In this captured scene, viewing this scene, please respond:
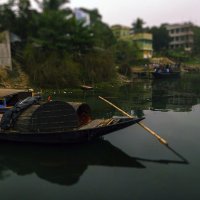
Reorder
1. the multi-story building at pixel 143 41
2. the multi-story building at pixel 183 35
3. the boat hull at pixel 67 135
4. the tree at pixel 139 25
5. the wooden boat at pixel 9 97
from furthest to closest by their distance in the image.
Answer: the multi-story building at pixel 183 35 → the tree at pixel 139 25 → the multi-story building at pixel 143 41 → the wooden boat at pixel 9 97 → the boat hull at pixel 67 135

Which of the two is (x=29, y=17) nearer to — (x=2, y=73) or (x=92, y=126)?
(x=2, y=73)

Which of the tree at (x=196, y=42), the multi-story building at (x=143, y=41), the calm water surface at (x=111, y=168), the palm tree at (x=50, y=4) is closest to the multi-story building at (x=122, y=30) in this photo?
the multi-story building at (x=143, y=41)

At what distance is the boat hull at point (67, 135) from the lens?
1139 centimetres

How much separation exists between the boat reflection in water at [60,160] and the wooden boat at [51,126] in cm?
40

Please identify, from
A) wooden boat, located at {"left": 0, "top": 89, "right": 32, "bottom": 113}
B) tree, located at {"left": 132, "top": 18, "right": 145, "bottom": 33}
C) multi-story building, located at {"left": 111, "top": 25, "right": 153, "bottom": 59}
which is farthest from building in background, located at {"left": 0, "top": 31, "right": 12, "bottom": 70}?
tree, located at {"left": 132, "top": 18, "right": 145, "bottom": 33}

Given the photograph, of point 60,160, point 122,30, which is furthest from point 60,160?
point 122,30

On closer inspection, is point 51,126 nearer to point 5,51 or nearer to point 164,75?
point 5,51

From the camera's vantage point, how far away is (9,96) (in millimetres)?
14859

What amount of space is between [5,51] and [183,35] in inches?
2588

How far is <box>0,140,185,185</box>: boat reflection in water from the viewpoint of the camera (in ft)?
32.3

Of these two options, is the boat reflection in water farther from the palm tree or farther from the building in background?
the palm tree

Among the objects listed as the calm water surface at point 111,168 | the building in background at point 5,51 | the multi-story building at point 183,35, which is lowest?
the calm water surface at point 111,168

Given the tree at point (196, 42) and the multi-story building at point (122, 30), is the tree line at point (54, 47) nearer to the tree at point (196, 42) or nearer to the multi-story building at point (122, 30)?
the multi-story building at point (122, 30)

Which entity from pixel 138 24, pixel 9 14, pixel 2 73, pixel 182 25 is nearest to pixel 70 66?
pixel 2 73
